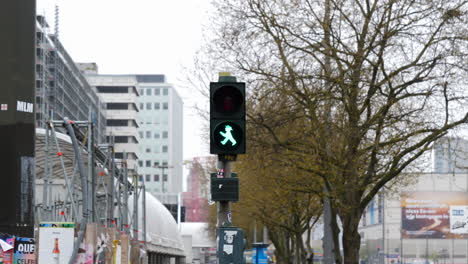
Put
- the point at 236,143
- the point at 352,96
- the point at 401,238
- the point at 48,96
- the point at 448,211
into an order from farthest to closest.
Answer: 1. the point at 448,211
2. the point at 401,238
3. the point at 48,96
4. the point at 352,96
5. the point at 236,143

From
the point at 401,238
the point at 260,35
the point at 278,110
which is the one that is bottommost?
the point at 401,238

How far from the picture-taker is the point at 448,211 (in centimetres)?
9581

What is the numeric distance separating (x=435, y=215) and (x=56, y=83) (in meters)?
41.5

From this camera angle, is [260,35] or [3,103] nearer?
[3,103]

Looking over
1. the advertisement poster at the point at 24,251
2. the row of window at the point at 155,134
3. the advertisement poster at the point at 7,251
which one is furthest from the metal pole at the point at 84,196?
the row of window at the point at 155,134

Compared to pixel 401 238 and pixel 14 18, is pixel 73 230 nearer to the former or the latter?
pixel 14 18

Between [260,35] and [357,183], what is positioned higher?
[260,35]

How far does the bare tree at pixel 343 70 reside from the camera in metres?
24.0

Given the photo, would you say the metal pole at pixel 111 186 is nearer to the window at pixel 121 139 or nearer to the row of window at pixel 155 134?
the window at pixel 121 139

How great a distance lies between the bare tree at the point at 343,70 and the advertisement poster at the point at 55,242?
306 inches

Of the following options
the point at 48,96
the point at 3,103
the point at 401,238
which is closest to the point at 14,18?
the point at 3,103

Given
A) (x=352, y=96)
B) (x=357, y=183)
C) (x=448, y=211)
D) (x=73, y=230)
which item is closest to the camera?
(x=73, y=230)

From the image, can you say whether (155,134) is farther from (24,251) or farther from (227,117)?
(227,117)

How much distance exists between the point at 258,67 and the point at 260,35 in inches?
34.8
